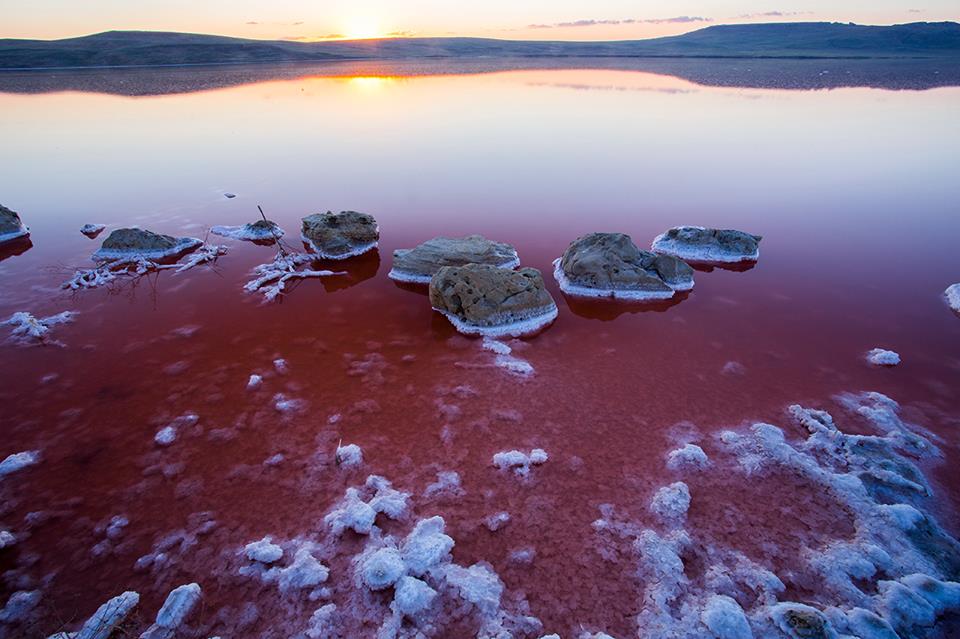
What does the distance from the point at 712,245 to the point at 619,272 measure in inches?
138

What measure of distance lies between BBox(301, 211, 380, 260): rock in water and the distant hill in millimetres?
90559

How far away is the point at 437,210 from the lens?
15.7m

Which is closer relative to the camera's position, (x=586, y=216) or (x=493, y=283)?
(x=493, y=283)

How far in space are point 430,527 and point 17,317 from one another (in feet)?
32.7

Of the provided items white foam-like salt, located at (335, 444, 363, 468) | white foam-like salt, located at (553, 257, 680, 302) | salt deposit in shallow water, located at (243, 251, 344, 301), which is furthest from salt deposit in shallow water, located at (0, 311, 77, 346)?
white foam-like salt, located at (553, 257, 680, 302)

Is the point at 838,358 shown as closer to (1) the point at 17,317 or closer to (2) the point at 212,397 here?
(2) the point at 212,397

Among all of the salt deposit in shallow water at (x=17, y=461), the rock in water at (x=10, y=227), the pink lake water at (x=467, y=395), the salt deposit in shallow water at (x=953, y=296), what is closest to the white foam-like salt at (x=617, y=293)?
the pink lake water at (x=467, y=395)

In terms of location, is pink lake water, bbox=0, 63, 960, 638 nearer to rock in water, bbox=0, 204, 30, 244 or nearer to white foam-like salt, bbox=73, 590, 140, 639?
white foam-like salt, bbox=73, 590, 140, 639

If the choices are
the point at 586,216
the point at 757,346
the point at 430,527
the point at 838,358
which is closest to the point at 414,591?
the point at 430,527

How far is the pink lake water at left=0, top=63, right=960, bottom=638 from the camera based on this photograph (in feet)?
16.1

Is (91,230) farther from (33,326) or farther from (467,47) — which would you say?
(467,47)

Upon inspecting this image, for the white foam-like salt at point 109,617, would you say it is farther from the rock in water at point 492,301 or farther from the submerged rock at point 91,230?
the submerged rock at point 91,230

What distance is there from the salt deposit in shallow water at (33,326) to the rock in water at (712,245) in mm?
13314

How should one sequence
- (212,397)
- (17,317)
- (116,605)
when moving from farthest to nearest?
(17,317)
(212,397)
(116,605)
